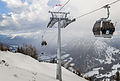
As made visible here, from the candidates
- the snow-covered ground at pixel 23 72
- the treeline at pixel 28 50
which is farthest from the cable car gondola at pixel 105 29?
the treeline at pixel 28 50

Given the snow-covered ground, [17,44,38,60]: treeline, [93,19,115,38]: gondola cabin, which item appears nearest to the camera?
[93,19,115,38]: gondola cabin

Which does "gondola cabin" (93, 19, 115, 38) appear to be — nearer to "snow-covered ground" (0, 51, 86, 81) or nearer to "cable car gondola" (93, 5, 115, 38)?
"cable car gondola" (93, 5, 115, 38)

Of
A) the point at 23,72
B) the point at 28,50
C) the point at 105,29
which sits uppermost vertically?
the point at 105,29

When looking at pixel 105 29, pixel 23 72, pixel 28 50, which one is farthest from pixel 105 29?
pixel 28 50

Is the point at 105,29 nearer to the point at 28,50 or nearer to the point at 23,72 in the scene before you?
the point at 23,72

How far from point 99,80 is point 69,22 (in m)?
140

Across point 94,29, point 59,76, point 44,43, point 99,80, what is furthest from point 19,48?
point 99,80

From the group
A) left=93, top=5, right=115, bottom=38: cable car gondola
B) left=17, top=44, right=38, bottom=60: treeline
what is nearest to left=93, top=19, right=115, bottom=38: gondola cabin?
left=93, top=5, right=115, bottom=38: cable car gondola

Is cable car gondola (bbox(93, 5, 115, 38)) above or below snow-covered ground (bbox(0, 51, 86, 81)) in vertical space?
above

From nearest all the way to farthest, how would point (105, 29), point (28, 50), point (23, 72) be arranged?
1. point (105, 29)
2. point (23, 72)
3. point (28, 50)

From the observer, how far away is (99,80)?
14412 cm

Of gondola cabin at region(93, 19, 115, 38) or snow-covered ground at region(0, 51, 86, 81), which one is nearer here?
gondola cabin at region(93, 19, 115, 38)

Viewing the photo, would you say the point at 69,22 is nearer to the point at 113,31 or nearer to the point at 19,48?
the point at 113,31

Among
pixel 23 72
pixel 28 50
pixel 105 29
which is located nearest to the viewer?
pixel 105 29
